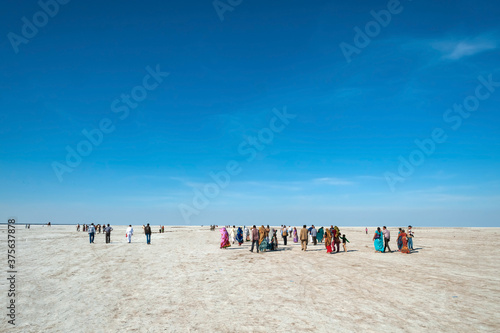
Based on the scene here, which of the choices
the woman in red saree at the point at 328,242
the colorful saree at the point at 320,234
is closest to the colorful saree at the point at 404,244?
the woman in red saree at the point at 328,242

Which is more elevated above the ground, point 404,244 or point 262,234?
point 262,234

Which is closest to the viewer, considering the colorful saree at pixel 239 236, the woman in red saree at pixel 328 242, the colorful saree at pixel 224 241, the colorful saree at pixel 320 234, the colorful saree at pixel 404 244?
the colorful saree at pixel 404 244

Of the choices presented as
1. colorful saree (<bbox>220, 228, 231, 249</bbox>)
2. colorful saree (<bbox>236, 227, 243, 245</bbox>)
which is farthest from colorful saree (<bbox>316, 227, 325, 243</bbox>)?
colorful saree (<bbox>220, 228, 231, 249</bbox>)

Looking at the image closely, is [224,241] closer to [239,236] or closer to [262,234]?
[239,236]

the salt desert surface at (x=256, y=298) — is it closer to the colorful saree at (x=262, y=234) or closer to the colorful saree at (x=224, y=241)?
the colorful saree at (x=262, y=234)

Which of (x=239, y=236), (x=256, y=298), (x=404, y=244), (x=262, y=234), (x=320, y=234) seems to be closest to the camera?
(x=256, y=298)

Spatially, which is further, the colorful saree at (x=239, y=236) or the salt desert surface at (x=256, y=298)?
the colorful saree at (x=239, y=236)

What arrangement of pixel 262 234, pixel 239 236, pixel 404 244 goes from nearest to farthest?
pixel 404 244
pixel 262 234
pixel 239 236

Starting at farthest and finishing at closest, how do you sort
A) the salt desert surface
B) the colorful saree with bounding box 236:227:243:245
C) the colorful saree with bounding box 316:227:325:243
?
the colorful saree with bounding box 316:227:325:243 < the colorful saree with bounding box 236:227:243:245 < the salt desert surface

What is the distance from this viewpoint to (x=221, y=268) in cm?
1475

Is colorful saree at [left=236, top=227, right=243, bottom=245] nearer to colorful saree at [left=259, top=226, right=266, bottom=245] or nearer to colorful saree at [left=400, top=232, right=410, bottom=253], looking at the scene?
colorful saree at [left=259, top=226, right=266, bottom=245]

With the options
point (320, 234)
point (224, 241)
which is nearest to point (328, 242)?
point (224, 241)

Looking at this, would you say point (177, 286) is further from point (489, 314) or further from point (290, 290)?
point (489, 314)

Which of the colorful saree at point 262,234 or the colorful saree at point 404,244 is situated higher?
the colorful saree at point 262,234
